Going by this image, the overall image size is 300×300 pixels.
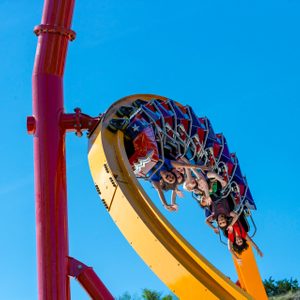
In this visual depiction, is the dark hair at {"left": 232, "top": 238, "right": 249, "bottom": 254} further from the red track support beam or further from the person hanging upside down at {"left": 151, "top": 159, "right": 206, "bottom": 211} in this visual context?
the red track support beam

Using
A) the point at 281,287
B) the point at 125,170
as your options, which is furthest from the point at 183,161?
the point at 281,287

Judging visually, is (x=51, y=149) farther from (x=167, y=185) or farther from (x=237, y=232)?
(x=237, y=232)

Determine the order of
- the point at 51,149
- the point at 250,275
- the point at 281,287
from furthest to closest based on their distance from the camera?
1. the point at 281,287
2. the point at 250,275
3. the point at 51,149

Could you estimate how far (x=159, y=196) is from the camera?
1338 centimetres

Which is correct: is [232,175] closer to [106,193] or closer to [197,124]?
[197,124]

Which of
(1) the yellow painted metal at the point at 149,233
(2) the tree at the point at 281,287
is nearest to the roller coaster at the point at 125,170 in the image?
(1) the yellow painted metal at the point at 149,233

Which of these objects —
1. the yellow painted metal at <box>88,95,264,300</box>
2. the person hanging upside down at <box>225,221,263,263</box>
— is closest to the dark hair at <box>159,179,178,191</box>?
the yellow painted metal at <box>88,95,264,300</box>

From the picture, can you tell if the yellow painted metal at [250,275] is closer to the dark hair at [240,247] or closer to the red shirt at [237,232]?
the dark hair at [240,247]

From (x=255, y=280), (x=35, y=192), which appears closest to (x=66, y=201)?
A: (x=35, y=192)

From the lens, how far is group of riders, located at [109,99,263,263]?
13250 millimetres

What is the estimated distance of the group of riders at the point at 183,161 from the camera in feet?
43.5

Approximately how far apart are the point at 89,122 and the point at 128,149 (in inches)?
30.8

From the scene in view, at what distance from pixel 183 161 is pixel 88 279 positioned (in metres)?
2.19

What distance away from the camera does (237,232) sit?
1455 cm
